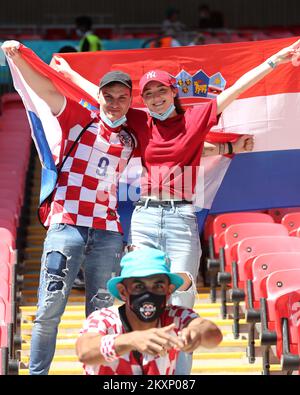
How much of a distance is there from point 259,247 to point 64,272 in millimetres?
2399

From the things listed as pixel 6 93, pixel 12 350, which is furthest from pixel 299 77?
pixel 6 93

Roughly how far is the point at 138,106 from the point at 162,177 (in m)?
1.41

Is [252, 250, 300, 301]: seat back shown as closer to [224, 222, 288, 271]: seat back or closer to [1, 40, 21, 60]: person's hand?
[224, 222, 288, 271]: seat back

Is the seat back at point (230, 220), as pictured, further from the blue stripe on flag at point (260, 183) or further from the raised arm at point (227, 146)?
the raised arm at point (227, 146)

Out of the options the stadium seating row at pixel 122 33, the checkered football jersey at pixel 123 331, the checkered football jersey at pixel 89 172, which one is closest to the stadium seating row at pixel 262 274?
the checkered football jersey at pixel 89 172

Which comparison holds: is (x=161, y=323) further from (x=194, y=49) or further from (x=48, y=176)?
(x=194, y=49)

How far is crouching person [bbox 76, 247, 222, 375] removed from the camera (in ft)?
14.8

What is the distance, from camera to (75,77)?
689cm

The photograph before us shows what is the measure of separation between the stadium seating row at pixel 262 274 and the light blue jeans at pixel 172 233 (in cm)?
94

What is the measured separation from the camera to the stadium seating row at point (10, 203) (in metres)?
6.72

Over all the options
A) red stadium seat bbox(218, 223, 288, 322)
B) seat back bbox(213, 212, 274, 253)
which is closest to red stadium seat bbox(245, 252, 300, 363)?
red stadium seat bbox(218, 223, 288, 322)

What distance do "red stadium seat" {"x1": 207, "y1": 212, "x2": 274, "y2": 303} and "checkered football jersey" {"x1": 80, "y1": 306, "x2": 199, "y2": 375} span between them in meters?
3.75
